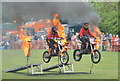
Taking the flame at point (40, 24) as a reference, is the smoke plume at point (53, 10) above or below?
above

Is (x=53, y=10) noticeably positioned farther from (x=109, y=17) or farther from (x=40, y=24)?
(x=109, y=17)

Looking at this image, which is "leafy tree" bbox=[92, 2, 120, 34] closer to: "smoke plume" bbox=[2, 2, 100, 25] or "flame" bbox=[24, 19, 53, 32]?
"smoke plume" bbox=[2, 2, 100, 25]

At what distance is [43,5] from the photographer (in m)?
10.8

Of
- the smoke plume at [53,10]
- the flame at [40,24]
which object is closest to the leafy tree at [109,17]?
the smoke plume at [53,10]

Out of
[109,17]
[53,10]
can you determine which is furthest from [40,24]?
[109,17]

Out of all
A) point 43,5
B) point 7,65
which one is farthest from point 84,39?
point 7,65

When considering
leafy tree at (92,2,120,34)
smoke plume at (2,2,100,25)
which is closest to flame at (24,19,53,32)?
smoke plume at (2,2,100,25)

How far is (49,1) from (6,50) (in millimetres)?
9513

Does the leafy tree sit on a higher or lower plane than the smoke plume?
higher

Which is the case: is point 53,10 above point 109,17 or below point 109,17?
below

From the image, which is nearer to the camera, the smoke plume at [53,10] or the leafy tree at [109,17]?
the smoke plume at [53,10]

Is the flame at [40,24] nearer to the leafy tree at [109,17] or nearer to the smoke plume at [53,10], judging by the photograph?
the smoke plume at [53,10]

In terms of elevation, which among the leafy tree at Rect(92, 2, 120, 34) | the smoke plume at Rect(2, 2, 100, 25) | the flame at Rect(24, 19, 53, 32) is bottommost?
the flame at Rect(24, 19, 53, 32)

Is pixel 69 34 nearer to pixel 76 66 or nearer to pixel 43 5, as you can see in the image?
pixel 76 66
